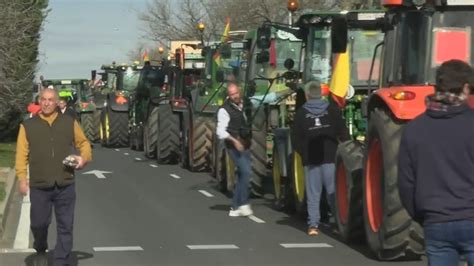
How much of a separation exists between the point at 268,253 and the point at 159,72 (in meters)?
16.7

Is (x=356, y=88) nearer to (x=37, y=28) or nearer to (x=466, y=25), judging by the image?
(x=466, y=25)

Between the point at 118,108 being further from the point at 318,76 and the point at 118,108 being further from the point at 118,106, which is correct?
the point at 318,76

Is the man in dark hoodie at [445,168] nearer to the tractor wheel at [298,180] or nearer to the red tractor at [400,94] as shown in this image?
the red tractor at [400,94]

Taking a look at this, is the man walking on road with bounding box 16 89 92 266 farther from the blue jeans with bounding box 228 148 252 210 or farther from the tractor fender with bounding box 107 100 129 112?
the tractor fender with bounding box 107 100 129 112

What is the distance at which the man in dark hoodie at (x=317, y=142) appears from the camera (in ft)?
35.1

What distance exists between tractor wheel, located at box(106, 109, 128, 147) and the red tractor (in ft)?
67.7

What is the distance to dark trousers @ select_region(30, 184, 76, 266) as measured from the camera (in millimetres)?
8172

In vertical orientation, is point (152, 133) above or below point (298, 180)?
below

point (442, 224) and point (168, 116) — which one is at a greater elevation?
point (442, 224)

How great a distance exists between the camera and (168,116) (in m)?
21.6

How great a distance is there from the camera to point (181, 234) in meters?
11.1

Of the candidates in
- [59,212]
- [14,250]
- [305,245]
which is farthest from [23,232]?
[305,245]

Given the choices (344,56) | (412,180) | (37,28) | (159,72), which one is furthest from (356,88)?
(37,28)

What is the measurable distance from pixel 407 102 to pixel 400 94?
10 cm
